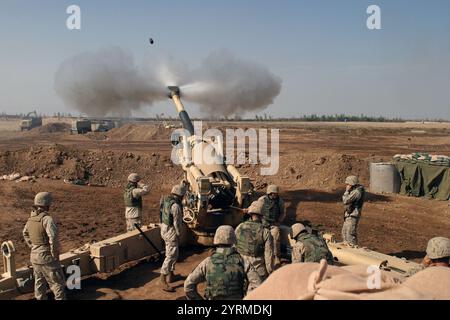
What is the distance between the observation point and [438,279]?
2502 mm

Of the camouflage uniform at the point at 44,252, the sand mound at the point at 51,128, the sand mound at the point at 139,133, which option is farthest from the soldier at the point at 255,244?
the sand mound at the point at 51,128

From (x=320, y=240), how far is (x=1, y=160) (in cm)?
1705

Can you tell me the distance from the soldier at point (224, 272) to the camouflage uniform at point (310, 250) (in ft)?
4.08

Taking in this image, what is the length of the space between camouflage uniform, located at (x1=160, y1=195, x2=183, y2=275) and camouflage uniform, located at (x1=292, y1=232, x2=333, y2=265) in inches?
93.0

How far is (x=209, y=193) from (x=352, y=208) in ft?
8.80

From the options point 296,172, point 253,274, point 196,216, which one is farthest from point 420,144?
point 253,274

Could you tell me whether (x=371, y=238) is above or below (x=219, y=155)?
below

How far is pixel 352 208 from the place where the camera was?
845 cm

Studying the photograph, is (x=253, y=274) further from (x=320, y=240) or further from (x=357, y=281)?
(x=357, y=281)

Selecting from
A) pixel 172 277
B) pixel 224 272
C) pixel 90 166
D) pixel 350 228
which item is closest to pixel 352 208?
pixel 350 228

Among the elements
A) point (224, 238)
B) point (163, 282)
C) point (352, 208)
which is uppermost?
point (224, 238)

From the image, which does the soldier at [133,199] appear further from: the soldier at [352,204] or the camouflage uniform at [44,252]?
the soldier at [352,204]

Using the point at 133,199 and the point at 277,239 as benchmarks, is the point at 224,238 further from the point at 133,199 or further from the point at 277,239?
the point at 133,199
